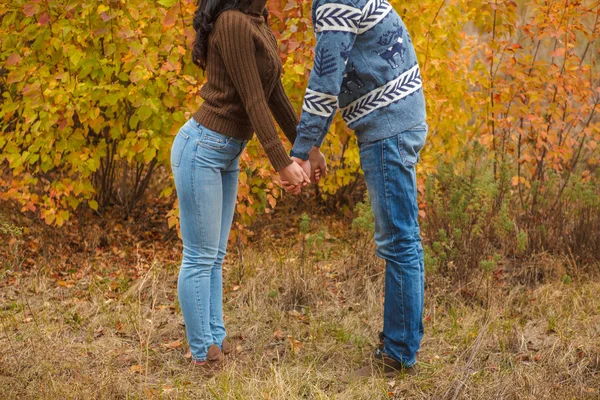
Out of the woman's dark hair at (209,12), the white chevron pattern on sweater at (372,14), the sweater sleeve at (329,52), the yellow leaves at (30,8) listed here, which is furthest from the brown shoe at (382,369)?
the yellow leaves at (30,8)

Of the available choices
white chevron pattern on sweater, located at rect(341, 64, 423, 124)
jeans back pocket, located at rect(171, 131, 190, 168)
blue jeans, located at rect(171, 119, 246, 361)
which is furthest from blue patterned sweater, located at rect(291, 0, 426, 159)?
jeans back pocket, located at rect(171, 131, 190, 168)

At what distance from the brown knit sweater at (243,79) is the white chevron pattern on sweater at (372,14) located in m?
0.39

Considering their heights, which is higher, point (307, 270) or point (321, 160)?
point (321, 160)

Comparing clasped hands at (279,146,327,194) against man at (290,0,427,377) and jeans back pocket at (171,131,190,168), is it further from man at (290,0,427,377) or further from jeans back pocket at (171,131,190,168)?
jeans back pocket at (171,131,190,168)

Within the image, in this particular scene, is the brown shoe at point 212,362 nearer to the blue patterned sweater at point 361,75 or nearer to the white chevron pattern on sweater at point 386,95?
the blue patterned sweater at point 361,75

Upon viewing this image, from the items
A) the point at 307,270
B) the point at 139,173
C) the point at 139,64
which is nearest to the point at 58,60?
the point at 139,64

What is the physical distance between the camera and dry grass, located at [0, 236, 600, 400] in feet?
9.29

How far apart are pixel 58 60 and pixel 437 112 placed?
8.47ft

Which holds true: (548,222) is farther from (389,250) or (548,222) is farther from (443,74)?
(389,250)

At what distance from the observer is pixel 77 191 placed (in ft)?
15.0

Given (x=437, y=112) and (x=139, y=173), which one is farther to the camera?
(x=139, y=173)

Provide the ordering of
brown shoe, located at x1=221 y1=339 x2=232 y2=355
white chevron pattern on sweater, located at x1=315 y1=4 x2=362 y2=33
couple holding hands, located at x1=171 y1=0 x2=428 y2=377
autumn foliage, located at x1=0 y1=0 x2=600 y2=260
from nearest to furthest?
white chevron pattern on sweater, located at x1=315 y1=4 x2=362 y2=33, couple holding hands, located at x1=171 y1=0 x2=428 y2=377, brown shoe, located at x1=221 y1=339 x2=232 y2=355, autumn foliage, located at x1=0 y1=0 x2=600 y2=260

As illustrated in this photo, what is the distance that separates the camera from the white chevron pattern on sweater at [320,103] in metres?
2.51

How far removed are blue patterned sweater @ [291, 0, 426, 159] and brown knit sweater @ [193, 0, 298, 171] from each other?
14 centimetres
